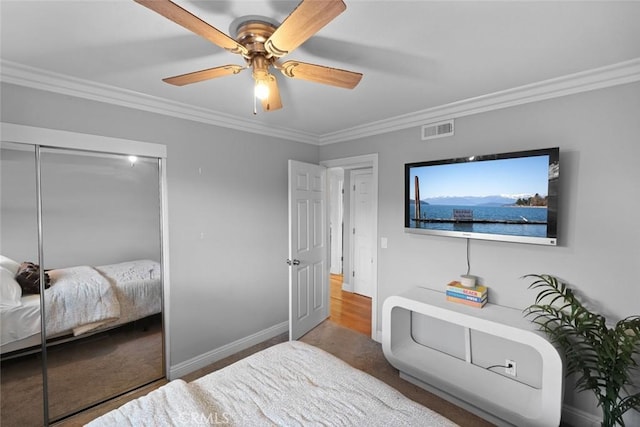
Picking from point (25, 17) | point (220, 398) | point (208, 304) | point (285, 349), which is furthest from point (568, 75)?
point (208, 304)

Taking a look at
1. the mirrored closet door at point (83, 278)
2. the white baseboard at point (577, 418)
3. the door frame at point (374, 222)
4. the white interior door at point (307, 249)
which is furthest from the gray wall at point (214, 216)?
the white baseboard at point (577, 418)

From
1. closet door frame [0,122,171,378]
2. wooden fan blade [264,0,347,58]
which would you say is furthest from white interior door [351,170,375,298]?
wooden fan blade [264,0,347,58]

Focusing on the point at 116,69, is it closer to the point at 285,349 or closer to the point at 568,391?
the point at 285,349

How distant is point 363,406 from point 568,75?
237 centimetres

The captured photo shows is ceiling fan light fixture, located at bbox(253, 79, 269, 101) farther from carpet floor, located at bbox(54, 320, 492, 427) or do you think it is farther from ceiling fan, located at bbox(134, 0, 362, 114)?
carpet floor, located at bbox(54, 320, 492, 427)

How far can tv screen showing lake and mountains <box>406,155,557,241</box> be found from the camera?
2039 millimetres

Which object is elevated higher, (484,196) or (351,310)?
(484,196)

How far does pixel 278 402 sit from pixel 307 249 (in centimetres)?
202

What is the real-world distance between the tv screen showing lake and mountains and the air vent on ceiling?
30cm

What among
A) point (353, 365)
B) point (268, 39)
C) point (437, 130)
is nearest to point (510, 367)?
point (353, 365)

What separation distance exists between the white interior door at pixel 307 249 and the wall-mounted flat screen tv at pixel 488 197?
112cm

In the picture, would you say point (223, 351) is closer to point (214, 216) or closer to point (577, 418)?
point (214, 216)

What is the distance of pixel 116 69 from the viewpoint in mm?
1812

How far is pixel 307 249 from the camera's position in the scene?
332 centimetres
